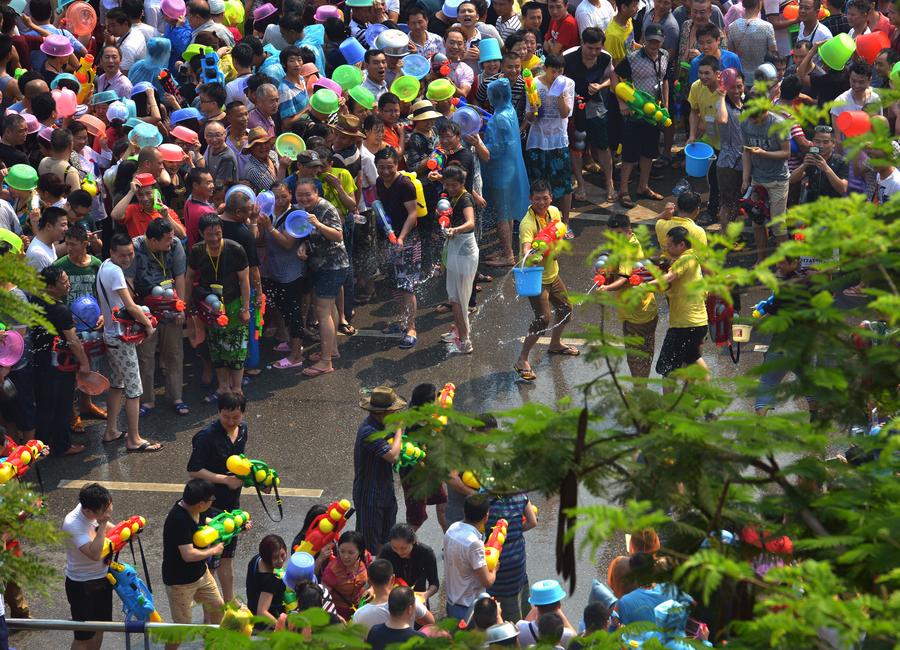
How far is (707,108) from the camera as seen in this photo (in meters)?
14.5

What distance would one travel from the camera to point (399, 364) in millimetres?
12508

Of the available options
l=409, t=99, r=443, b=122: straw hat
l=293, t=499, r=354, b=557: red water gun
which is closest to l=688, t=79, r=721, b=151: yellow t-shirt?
l=409, t=99, r=443, b=122: straw hat

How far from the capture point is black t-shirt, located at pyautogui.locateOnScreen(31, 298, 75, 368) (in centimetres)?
1057

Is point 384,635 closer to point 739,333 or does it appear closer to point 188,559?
point 188,559

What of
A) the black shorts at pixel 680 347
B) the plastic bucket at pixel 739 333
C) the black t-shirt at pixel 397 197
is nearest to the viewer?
the black shorts at pixel 680 347

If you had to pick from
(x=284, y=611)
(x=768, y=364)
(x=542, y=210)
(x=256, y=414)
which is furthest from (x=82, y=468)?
(x=768, y=364)

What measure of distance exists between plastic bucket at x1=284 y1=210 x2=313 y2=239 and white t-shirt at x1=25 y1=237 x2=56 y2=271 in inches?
81.7

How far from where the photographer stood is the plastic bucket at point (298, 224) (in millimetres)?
12078

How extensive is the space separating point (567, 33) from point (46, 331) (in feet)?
25.6

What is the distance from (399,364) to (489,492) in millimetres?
7180

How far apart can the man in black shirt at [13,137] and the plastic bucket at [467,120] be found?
4026 mm

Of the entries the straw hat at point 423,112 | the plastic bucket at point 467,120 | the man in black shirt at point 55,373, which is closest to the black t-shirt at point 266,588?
the man in black shirt at point 55,373

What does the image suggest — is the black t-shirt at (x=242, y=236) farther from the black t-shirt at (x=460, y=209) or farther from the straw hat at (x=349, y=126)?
the black t-shirt at (x=460, y=209)

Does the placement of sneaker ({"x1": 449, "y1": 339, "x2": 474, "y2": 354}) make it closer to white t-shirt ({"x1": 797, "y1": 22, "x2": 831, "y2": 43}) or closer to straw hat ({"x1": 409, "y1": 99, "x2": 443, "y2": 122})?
straw hat ({"x1": 409, "y1": 99, "x2": 443, "y2": 122})
